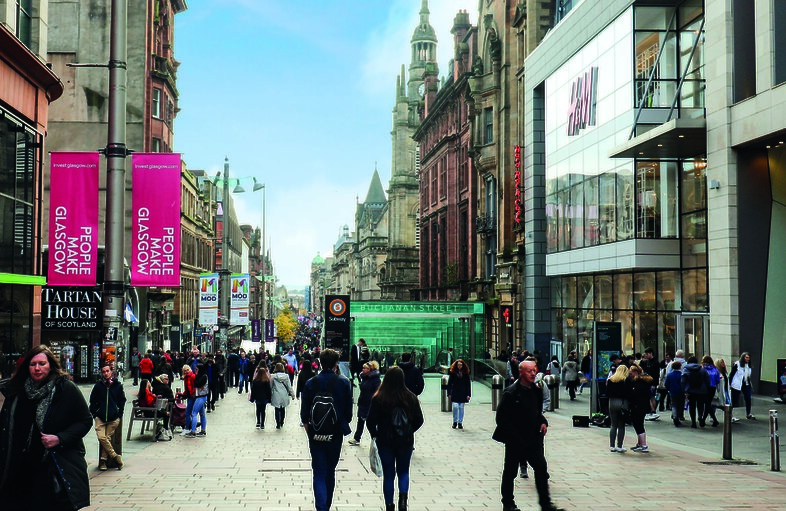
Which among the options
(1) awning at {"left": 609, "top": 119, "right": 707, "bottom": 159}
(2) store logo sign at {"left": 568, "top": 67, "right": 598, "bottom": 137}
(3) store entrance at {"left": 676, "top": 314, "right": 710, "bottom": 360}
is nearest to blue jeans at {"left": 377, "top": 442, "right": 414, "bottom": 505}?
(1) awning at {"left": 609, "top": 119, "right": 707, "bottom": 159}

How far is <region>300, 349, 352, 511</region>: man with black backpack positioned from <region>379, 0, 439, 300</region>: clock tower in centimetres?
9508

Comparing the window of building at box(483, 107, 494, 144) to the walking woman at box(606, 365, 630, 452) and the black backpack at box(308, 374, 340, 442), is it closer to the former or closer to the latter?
the walking woman at box(606, 365, 630, 452)

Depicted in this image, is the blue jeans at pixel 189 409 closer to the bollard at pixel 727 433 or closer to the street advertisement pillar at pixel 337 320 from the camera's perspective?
the bollard at pixel 727 433

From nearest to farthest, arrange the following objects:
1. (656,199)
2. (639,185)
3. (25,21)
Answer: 1. (25,21)
2. (656,199)
3. (639,185)

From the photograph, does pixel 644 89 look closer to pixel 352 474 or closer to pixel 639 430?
pixel 639 430

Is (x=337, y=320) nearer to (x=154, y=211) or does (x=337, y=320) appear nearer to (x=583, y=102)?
(x=583, y=102)

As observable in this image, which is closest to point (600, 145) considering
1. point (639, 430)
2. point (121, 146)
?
point (639, 430)

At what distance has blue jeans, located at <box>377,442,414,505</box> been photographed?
905cm

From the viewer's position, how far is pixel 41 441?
6426 millimetres

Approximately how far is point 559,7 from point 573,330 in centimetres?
1570

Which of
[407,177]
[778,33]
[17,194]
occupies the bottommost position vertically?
[17,194]

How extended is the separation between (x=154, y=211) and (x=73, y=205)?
1.45m

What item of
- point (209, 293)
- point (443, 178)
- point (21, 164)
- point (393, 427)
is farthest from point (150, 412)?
point (443, 178)

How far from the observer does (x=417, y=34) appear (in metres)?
118
